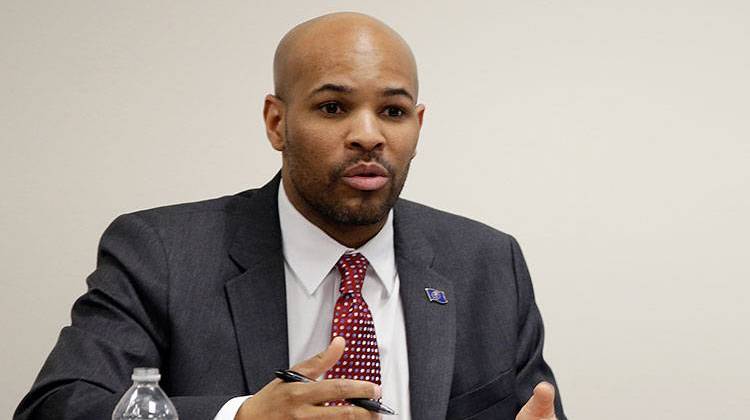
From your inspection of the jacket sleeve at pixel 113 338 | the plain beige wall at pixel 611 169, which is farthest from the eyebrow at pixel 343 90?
the plain beige wall at pixel 611 169

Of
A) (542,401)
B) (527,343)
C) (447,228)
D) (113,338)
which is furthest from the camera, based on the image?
(447,228)

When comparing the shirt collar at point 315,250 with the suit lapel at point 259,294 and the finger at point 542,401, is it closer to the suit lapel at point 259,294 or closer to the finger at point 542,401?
the suit lapel at point 259,294

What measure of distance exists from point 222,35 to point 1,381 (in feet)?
4.03

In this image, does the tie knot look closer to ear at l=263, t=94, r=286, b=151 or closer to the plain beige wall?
ear at l=263, t=94, r=286, b=151

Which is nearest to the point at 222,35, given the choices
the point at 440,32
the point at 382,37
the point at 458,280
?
the point at 440,32

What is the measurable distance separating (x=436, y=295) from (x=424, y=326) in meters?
0.10

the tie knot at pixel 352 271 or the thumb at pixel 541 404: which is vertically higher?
the tie knot at pixel 352 271

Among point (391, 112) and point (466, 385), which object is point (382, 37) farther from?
point (466, 385)

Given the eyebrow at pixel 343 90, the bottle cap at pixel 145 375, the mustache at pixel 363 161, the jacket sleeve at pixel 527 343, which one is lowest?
the jacket sleeve at pixel 527 343

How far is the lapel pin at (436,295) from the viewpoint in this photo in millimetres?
2582

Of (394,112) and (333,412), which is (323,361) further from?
(394,112)

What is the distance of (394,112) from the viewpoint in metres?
2.46

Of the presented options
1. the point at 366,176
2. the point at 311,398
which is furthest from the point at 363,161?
the point at 311,398

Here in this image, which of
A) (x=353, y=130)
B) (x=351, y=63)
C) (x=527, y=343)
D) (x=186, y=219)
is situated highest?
(x=351, y=63)
